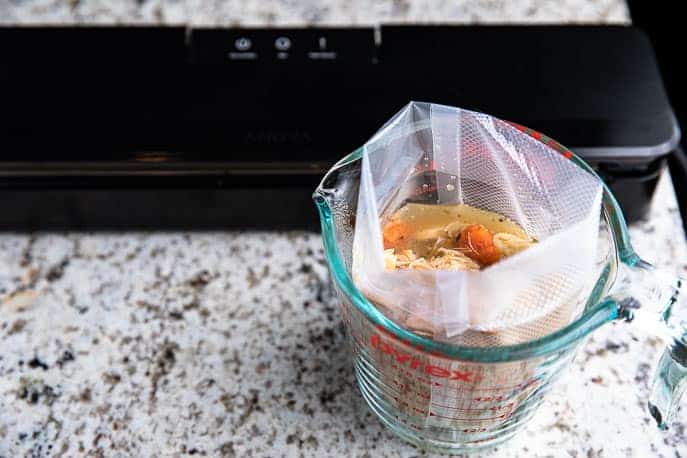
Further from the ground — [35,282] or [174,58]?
[174,58]

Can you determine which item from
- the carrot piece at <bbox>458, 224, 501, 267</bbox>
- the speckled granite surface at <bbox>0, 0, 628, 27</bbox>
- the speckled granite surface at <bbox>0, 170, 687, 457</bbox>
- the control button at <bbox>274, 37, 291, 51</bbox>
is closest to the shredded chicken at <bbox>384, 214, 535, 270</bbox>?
the carrot piece at <bbox>458, 224, 501, 267</bbox>

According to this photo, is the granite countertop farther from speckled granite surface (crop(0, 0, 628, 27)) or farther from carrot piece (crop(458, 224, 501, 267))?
speckled granite surface (crop(0, 0, 628, 27))

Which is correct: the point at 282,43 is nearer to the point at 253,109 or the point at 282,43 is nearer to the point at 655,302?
the point at 253,109

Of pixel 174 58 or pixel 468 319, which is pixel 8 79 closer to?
pixel 174 58

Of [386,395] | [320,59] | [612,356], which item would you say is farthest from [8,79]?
[612,356]

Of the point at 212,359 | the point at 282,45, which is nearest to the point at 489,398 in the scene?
the point at 212,359

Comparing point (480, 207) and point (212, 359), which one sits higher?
point (480, 207)
